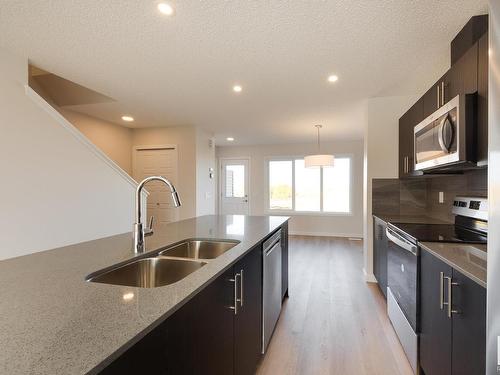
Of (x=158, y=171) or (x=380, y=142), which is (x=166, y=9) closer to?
(x=380, y=142)

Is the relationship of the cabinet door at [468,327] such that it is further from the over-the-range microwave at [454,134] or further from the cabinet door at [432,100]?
the cabinet door at [432,100]

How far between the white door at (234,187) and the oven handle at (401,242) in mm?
5160

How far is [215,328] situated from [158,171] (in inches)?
182

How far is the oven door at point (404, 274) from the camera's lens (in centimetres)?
179

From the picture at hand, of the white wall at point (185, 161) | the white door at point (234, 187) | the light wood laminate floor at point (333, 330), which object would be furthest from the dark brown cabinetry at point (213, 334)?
the white door at point (234, 187)

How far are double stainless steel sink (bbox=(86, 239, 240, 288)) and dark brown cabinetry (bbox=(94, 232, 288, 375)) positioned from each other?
0.73 ft

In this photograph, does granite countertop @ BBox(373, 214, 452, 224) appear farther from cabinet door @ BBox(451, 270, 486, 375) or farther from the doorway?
the doorway

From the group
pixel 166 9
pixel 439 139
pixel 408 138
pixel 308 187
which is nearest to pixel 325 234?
pixel 308 187

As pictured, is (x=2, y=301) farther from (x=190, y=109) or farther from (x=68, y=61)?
(x=190, y=109)

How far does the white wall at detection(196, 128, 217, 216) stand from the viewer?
17.1 ft

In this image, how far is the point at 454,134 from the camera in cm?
167

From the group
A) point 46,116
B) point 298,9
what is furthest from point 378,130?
point 46,116

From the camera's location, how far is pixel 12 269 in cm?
116

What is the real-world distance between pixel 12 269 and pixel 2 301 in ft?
1.40
